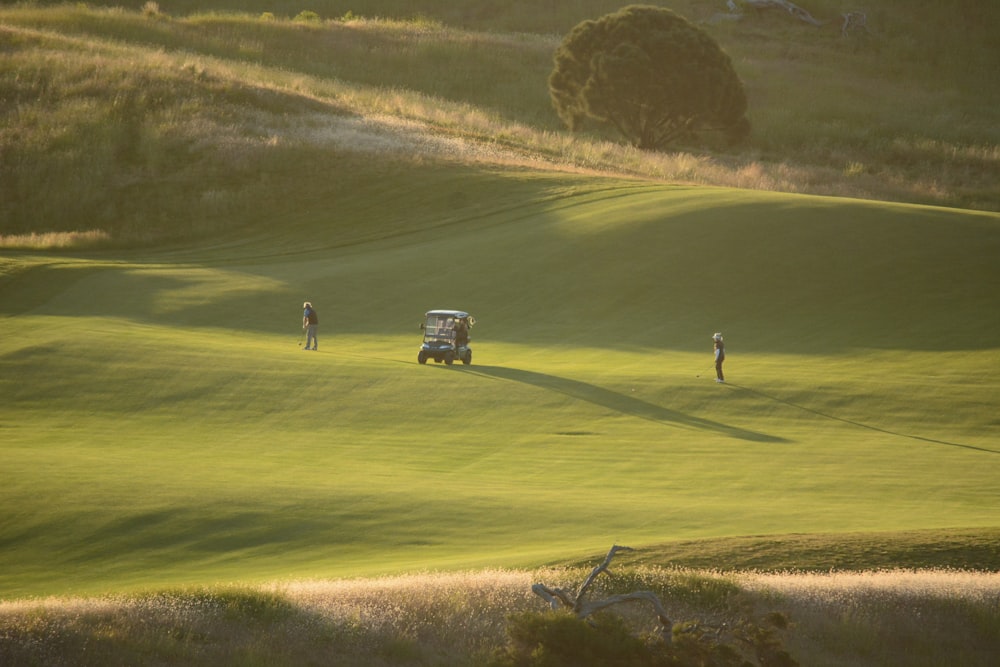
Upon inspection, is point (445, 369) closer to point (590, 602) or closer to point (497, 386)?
point (497, 386)

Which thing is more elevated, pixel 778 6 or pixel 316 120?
pixel 778 6

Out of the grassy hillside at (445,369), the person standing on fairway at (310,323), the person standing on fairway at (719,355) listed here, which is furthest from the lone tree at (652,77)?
the person standing on fairway at (719,355)

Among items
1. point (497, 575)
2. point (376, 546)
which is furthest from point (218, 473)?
point (497, 575)

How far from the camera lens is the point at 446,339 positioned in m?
39.8

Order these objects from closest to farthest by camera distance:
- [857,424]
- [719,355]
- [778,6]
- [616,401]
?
[857,424], [616,401], [719,355], [778,6]

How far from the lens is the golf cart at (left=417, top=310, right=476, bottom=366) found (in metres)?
39.6

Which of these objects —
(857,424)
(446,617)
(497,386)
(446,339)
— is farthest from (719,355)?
(446,617)

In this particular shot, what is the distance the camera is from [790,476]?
25.9 meters

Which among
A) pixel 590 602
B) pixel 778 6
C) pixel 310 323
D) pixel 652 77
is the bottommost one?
pixel 310 323

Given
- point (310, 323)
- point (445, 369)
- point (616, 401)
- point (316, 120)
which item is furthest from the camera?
point (316, 120)

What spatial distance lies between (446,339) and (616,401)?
7.87 m

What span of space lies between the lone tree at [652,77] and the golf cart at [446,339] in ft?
168

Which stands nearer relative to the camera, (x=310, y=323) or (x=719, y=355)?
(x=719, y=355)

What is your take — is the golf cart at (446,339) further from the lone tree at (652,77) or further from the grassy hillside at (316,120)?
the lone tree at (652,77)
